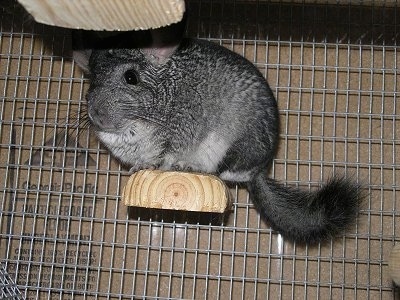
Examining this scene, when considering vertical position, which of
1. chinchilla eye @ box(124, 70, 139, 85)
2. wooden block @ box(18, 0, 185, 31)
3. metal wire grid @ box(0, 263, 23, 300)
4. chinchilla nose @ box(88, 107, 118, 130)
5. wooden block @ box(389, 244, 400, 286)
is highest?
chinchilla eye @ box(124, 70, 139, 85)

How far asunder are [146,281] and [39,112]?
76cm

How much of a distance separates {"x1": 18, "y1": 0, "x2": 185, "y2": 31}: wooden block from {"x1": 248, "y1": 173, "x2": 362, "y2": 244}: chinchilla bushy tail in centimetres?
105

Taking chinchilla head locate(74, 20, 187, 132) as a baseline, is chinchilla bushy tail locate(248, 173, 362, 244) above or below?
below

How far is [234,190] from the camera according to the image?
2193 mm

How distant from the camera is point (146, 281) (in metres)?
2.11

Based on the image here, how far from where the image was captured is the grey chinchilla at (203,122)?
1.74 meters

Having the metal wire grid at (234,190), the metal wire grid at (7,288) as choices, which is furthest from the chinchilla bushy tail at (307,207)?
the metal wire grid at (7,288)

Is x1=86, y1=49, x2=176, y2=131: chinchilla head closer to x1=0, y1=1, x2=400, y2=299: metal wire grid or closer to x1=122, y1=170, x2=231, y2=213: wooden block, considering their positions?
x1=122, y1=170, x2=231, y2=213: wooden block

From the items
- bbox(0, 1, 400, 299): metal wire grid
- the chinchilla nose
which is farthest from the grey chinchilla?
bbox(0, 1, 400, 299): metal wire grid

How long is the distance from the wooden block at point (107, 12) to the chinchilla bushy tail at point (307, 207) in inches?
41.5

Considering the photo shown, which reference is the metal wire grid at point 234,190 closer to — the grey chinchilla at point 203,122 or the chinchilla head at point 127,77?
the grey chinchilla at point 203,122

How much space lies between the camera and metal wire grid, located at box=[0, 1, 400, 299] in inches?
82.4

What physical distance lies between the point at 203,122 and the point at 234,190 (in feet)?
1.35

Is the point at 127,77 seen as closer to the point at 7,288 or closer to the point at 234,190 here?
the point at 234,190
